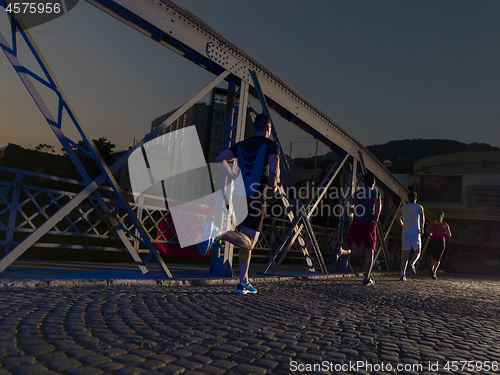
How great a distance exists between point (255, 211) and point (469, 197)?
2211 inches

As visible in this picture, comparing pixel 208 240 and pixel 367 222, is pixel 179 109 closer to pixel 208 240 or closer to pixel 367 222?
pixel 208 240

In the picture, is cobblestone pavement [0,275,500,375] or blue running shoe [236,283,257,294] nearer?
cobblestone pavement [0,275,500,375]

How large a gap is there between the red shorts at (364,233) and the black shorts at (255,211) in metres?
3.69

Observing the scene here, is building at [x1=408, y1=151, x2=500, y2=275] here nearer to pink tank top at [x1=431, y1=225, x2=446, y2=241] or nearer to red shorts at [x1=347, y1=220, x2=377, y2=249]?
pink tank top at [x1=431, y1=225, x2=446, y2=241]

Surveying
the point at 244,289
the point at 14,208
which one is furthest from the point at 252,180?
the point at 14,208

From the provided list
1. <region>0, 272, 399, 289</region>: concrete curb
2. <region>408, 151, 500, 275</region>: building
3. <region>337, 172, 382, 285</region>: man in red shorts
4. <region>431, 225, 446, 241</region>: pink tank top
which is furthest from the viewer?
<region>408, 151, 500, 275</region>: building

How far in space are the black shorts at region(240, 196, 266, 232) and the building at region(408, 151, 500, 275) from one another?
163 feet

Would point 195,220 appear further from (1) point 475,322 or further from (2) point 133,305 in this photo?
(1) point 475,322

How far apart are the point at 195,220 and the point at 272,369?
21.5 ft

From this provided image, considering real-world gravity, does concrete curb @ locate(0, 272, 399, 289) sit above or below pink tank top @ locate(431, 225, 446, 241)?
below

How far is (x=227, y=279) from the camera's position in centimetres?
623

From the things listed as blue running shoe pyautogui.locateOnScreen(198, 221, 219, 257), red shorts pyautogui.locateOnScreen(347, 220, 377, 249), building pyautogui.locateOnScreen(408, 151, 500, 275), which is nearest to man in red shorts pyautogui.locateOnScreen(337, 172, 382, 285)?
red shorts pyautogui.locateOnScreen(347, 220, 377, 249)

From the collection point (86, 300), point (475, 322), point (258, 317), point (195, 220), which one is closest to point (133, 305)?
point (86, 300)

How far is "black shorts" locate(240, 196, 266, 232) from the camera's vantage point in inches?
189
